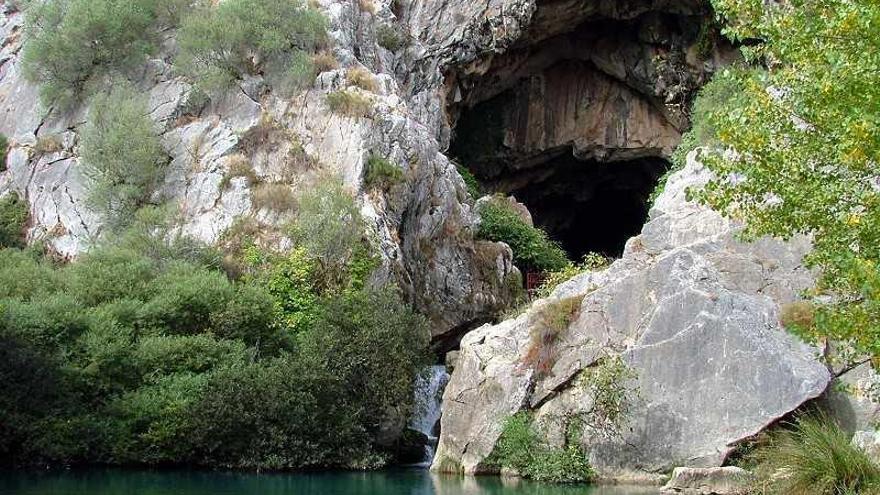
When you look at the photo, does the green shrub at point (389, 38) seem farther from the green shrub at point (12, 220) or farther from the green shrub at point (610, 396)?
the green shrub at point (610, 396)

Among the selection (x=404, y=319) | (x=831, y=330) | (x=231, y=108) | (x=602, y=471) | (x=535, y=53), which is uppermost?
(x=535, y=53)

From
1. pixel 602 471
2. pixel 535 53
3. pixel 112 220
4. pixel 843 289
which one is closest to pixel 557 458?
pixel 602 471

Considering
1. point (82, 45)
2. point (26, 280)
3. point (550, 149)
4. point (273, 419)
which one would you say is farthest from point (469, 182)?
point (273, 419)

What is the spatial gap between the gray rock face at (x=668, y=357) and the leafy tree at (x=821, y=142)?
738 centimetres

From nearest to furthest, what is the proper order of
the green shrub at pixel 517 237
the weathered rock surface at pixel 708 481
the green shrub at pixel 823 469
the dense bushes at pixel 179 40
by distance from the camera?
the green shrub at pixel 823 469 < the weathered rock surface at pixel 708 481 < the dense bushes at pixel 179 40 < the green shrub at pixel 517 237

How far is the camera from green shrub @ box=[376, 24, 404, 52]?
137ft

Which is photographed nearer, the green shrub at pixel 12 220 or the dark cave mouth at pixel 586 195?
the green shrub at pixel 12 220

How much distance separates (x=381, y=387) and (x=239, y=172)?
11630 mm

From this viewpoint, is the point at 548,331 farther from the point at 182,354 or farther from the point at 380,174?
the point at 380,174

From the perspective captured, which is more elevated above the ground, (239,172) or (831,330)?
(239,172)

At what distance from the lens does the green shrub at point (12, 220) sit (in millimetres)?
34156

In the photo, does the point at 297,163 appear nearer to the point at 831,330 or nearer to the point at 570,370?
the point at 570,370

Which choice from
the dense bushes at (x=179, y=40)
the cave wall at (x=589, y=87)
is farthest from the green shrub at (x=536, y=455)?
the cave wall at (x=589, y=87)

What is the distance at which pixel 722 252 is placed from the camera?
23141mm
